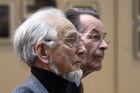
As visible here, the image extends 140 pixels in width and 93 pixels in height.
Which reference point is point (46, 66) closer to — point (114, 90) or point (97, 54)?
point (97, 54)

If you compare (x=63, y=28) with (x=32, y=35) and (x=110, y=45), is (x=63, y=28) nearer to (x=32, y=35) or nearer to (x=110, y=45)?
(x=32, y=35)

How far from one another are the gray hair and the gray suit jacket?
0.27ft

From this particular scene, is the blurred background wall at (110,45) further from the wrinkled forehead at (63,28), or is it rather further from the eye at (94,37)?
the wrinkled forehead at (63,28)

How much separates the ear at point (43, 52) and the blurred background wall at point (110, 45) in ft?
6.58

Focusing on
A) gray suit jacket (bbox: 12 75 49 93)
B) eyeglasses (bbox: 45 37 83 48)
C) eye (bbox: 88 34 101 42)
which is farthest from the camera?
eye (bbox: 88 34 101 42)

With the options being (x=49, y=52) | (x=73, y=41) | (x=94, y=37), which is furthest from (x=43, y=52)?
(x=94, y=37)

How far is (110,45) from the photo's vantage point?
136 inches

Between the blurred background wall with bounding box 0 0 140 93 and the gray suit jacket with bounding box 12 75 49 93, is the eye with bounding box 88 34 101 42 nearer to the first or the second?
the gray suit jacket with bounding box 12 75 49 93

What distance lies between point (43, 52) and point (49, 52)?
2 centimetres

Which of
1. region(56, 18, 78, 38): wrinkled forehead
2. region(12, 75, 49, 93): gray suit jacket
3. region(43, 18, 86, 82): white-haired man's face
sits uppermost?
region(56, 18, 78, 38): wrinkled forehead

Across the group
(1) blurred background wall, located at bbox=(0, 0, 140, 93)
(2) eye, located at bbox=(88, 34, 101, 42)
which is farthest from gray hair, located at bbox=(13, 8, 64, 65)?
(1) blurred background wall, located at bbox=(0, 0, 140, 93)

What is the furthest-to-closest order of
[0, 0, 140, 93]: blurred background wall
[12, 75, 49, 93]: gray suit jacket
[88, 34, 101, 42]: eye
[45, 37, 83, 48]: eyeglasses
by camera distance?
[0, 0, 140, 93]: blurred background wall → [88, 34, 101, 42]: eye → [45, 37, 83, 48]: eyeglasses → [12, 75, 49, 93]: gray suit jacket

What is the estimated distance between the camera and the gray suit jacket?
130cm

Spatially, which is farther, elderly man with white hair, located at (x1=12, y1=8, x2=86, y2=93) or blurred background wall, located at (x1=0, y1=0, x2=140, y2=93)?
blurred background wall, located at (x1=0, y1=0, x2=140, y2=93)
